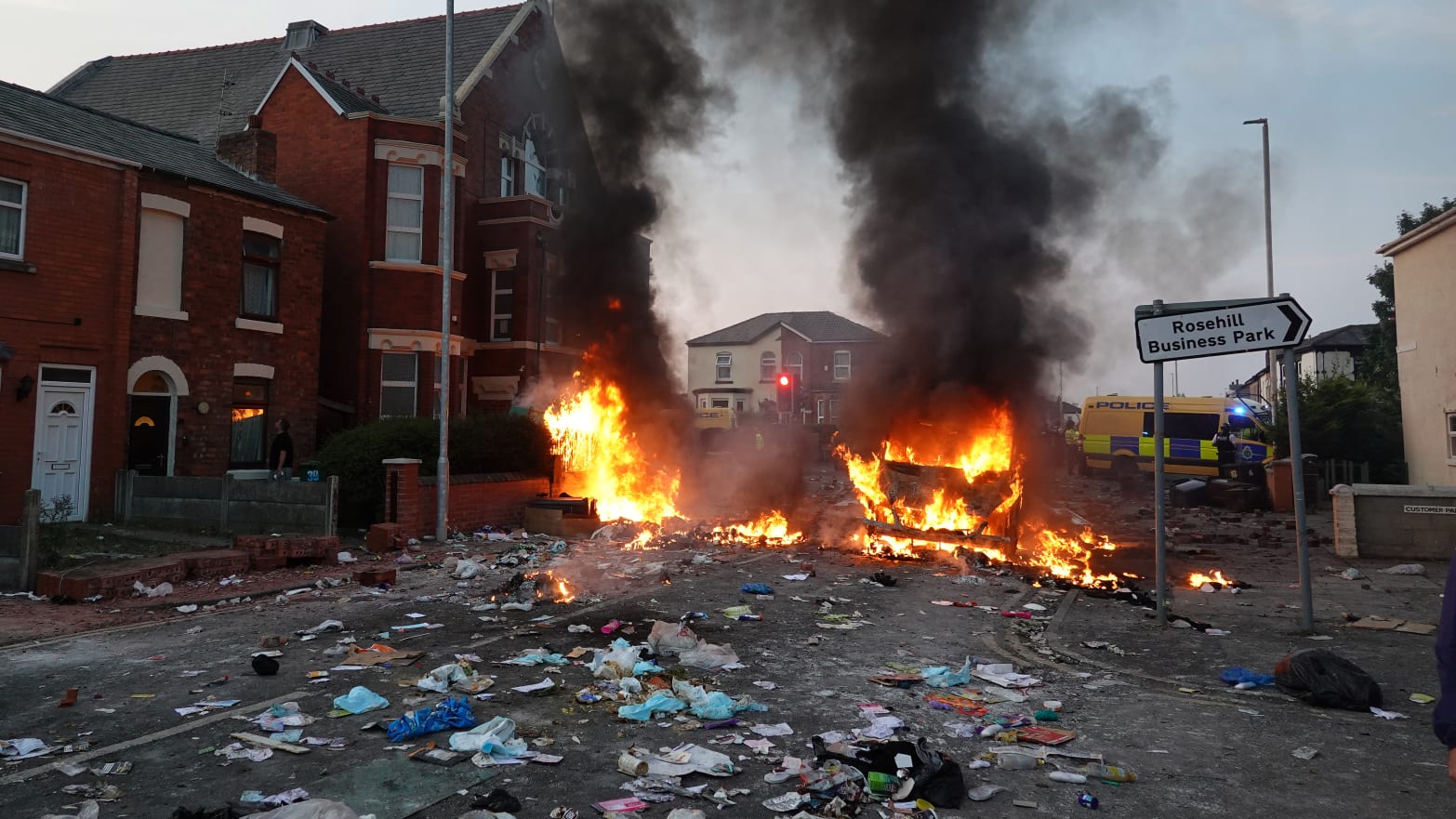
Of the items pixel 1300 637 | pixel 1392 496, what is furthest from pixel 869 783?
pixel 1392 496

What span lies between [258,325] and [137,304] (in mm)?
2089

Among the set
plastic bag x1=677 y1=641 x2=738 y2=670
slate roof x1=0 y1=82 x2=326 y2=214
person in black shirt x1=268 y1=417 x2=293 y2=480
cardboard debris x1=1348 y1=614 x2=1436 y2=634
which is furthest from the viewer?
person in black shirt x1=268 y1=417 x2=293 y2=480

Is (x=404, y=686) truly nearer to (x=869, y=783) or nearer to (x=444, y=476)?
(x=869, y=783)

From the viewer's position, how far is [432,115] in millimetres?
19500

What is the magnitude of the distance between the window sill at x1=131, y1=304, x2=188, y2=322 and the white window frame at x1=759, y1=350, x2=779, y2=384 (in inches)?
1554

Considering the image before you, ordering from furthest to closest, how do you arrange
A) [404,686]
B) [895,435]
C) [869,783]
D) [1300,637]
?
1. [895,435]
2. [1300,637]
3. [404,686]
4. [869,783]

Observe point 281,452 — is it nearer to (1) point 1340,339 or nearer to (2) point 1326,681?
(2) point 1326,681

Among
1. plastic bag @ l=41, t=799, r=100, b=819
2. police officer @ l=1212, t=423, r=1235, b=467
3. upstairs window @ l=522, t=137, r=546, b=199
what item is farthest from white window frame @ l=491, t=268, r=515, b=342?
police officer @ l=1212, t=423, r=1235, b=467

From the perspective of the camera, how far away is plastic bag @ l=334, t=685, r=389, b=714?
16.4ft

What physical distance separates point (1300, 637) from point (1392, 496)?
621cm

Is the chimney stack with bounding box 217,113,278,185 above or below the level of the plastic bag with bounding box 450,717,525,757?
above

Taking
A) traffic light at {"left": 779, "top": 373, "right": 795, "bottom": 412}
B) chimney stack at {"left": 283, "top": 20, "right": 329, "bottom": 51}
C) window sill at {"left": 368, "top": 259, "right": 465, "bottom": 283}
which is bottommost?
traffic light at {"left": 779, "top": 373, "right": 795, "bottom": 412}

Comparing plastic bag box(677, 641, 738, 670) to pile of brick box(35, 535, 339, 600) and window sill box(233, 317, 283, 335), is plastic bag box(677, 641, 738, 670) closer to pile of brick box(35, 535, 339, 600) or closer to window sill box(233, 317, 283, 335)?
pile of brick box(35, 535, 339, 600)

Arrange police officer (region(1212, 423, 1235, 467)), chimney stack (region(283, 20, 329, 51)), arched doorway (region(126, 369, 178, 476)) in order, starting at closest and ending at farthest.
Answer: arched doorway (region(126, 369, 178, 476)) < police officer (region(1212, 423, 1235, 467)) < chimney stack (region(283, 20, 329, 51))
